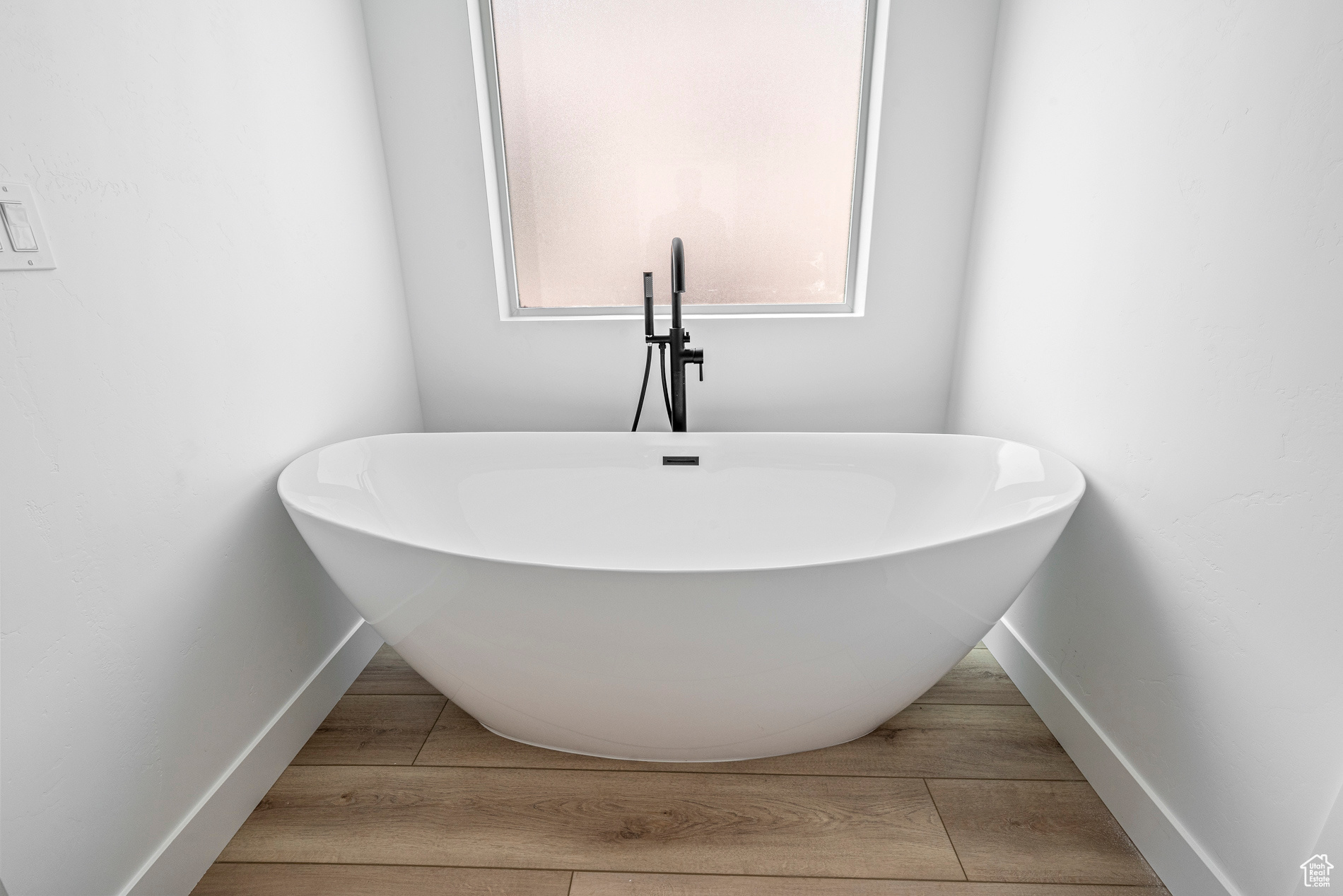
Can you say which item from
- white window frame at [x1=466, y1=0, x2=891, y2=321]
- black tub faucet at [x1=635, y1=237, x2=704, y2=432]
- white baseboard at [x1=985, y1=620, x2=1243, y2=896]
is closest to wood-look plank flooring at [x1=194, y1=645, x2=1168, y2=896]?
white baseboard at [x1=985, y1=620, x2=1243, y2=896]

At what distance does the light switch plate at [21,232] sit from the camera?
0.82 m

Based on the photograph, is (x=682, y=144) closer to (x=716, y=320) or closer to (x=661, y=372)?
(x=716, y=320)

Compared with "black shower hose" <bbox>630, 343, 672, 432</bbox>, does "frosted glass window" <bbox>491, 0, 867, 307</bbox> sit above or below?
above

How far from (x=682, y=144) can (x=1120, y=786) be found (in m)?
1.92

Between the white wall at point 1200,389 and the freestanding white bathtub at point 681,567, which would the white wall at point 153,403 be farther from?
the white wall at point 1200,389

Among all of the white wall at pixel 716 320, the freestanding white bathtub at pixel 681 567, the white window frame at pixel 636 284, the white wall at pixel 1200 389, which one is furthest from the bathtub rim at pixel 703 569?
the white window frame at pixel 636 284

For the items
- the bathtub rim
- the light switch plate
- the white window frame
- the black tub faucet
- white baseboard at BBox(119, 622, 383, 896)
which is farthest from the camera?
the white window frame

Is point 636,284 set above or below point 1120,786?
above

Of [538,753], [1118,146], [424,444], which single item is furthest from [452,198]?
[1118,146]

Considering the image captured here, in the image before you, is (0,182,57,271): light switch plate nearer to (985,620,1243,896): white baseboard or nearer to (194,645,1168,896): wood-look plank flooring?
(194,645,1168,896): wood-look plank flooring

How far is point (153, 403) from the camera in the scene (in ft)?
3.44

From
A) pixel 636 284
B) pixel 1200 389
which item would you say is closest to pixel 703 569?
pixel 1200 389

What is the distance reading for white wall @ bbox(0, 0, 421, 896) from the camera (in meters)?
0.86

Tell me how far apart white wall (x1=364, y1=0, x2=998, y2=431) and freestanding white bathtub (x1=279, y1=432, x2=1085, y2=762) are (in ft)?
1.04
